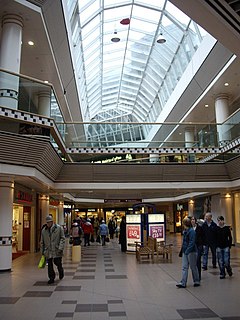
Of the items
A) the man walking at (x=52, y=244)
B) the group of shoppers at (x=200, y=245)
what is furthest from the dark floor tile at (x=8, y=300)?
the group of shoppers at (x=200, y=245)

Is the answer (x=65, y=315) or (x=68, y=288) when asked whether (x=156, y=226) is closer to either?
(x=68, y=288)

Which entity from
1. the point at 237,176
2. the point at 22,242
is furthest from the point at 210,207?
the point at 22,242

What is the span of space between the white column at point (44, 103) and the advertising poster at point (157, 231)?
25.6 ft

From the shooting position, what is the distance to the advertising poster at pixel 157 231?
16359 millimetres

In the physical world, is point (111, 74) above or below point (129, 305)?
above

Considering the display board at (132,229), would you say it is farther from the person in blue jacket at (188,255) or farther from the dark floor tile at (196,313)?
the dark floor tile at (196,313)

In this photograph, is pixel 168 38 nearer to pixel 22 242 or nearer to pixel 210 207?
pixel 210 207

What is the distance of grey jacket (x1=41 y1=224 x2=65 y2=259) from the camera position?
361 inches

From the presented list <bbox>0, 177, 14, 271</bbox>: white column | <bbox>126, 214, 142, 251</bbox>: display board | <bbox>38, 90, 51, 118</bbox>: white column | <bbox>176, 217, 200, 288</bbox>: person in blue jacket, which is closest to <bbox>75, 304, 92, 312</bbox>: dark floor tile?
<bbox>176, 217, 200, 288</bbox>: person in blue jacket

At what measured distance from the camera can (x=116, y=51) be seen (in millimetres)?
27094

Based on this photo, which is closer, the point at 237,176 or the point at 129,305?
the point at 129,305

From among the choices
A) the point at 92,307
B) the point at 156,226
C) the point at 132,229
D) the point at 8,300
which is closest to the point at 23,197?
the point at 132,229

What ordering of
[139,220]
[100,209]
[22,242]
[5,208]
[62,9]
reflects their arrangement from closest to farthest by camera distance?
[5,208]
[62,9]
[139,220]
[22,242]
[100,209]

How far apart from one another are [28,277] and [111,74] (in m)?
24.8
